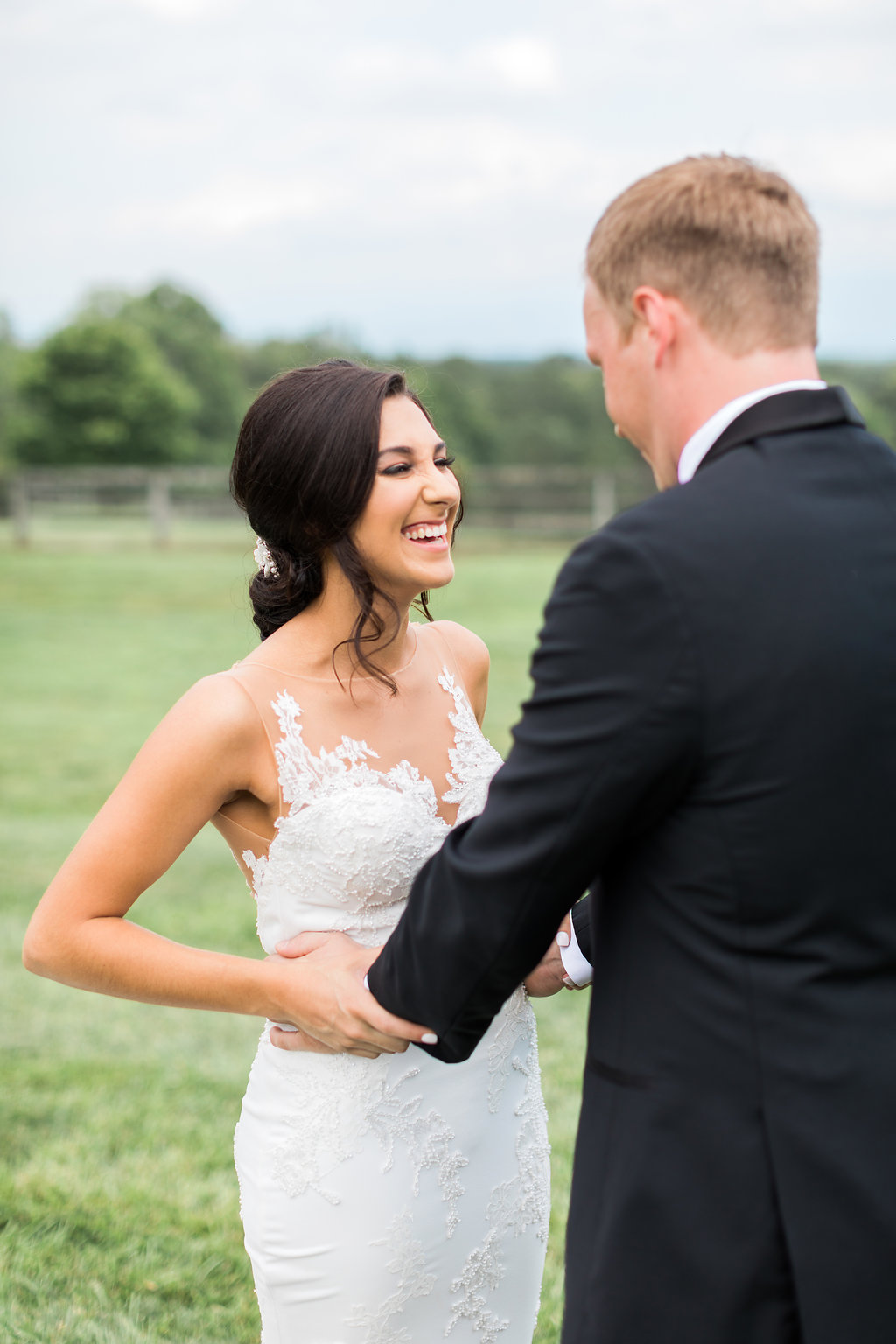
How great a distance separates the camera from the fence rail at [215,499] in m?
38.2

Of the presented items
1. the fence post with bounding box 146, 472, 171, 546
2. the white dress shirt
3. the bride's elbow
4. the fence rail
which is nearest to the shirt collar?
the white dress shirt

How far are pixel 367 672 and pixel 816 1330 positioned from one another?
162cm

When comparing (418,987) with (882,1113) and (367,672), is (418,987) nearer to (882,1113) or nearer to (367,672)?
(882,1113)

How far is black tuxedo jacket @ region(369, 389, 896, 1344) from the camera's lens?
1.49 meters

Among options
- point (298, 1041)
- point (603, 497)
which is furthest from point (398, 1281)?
point (603, 497)

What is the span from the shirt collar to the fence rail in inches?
1409

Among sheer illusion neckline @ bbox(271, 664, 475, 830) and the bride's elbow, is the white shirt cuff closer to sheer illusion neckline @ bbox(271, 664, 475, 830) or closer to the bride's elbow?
sheer illusion neckline @ bbox(271, 664, 475, 830)

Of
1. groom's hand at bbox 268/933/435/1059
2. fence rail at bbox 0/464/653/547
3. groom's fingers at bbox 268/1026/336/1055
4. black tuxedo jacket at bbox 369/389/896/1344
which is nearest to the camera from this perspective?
black tuxedo jacket at bbox 369/389/896/1344

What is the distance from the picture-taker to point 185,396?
71812 millimetres

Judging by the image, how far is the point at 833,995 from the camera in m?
1.54

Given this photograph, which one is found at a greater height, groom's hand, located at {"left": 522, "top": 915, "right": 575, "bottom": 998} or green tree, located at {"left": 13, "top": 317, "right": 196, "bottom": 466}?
groom's hand, located at {"left": 522, "top": 915, "right": 575, "bottom": 998}

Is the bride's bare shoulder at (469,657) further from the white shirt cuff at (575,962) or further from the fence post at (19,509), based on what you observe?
the fence post at (19,509)

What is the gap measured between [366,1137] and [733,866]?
132cm

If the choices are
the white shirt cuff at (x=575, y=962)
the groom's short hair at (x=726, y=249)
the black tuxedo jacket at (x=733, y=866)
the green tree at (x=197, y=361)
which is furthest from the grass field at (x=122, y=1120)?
the green tree at (x=197, y=361)
